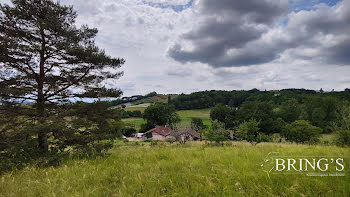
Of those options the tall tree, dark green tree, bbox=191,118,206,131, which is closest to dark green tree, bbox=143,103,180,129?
dark green tree, bbox=191,118,206,131

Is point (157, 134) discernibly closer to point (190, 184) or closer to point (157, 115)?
point (157, 115)

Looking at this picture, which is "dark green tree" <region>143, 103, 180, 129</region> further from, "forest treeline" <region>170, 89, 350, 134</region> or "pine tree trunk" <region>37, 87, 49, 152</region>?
"pine tree trunk" <region>37, 87, 49, 152</region>

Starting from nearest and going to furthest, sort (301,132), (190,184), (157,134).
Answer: (190,184), (301,132), (157,134)

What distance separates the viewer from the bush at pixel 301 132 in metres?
46.8

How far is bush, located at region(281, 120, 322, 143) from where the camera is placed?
154 feet

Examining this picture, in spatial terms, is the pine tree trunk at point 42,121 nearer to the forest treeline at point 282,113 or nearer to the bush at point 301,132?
the bush at point 301,132

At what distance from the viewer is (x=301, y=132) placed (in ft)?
157

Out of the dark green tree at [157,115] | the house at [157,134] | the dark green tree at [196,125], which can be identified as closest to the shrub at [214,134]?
the dark green tree at [196,125]

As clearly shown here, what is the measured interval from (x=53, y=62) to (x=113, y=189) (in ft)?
28.0

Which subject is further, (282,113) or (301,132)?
(282,113)

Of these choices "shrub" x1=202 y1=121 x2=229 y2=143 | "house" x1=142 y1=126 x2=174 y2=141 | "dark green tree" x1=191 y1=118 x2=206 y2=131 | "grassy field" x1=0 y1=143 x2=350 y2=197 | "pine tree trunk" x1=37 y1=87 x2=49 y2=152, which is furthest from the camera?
"dark green tree" x1=191 y1=118 x2=206 y2=131

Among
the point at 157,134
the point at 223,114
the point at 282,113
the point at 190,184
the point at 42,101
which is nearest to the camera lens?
the point at 190,184

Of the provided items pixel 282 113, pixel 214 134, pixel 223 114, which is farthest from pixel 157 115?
pixel 282 113

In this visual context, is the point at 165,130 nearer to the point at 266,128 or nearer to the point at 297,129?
the point at 266,128
